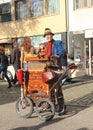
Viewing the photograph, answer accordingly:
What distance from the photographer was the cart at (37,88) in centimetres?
893

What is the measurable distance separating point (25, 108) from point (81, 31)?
50.2 feet

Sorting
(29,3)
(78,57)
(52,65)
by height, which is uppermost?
(29,3)

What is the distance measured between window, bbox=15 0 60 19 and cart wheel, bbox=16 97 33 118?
17.2 meters

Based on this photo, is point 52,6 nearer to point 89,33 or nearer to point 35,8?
point 35,8

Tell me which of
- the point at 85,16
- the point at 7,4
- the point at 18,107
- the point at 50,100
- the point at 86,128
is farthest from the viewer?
the point at 7,4

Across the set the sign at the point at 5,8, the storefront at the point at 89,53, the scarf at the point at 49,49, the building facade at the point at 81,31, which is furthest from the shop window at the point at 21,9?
the scarf at the point at 49,49

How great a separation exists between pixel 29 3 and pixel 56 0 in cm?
254

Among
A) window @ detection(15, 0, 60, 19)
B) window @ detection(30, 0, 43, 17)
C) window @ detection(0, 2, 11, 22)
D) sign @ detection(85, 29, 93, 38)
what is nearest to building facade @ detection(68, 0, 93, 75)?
sign @ detection(85, 29, 93, 38)

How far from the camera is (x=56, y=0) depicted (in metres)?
26.3

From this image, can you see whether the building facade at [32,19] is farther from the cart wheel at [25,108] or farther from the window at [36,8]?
the cart wheel at [25,108]

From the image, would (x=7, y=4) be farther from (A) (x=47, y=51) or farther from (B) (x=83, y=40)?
(A) (x=47, y=51)

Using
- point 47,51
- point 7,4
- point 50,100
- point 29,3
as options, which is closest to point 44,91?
point 50,100

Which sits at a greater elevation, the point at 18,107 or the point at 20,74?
the point at 20,74

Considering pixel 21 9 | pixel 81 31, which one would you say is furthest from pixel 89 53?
pixel 21 9
